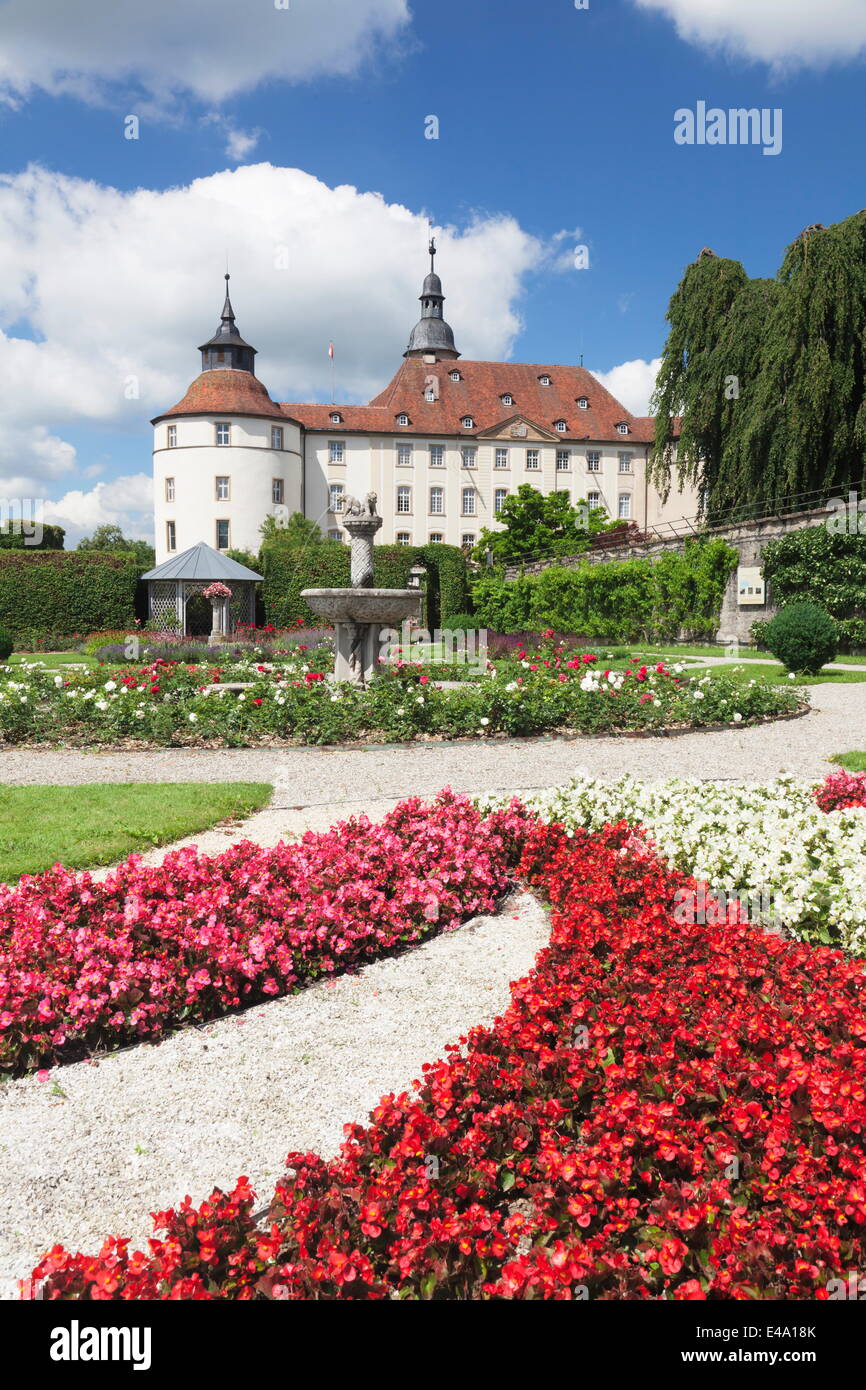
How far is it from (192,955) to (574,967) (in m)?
1.53

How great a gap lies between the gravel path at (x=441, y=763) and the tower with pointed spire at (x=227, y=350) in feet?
142

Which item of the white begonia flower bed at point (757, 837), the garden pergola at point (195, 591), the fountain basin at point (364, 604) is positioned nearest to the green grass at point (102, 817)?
the white begonia flower bed at point (757, 837)

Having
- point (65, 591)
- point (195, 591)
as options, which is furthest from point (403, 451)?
point (65, 591)

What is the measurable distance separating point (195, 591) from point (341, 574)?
5.10 meters

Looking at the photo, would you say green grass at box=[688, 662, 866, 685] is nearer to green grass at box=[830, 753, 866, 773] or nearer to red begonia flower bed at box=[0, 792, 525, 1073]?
green grass at box=[830, 753, 866, 773]

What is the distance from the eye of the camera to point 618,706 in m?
10.3

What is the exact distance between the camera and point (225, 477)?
4634 cm

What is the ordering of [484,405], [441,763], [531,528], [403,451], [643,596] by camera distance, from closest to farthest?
1. [441,763]
2. [643,596]
3. [531,528]
4. [403,451]
5. [484,405]

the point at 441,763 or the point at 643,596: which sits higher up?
the point at 643,596

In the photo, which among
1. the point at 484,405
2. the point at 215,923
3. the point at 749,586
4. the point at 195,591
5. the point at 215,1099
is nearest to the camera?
the point at 215,1099

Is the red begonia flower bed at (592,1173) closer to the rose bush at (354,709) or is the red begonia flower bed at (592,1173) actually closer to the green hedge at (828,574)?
the rose bush at (354,709)

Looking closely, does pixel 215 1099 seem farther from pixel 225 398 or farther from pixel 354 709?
pixel 225 398
